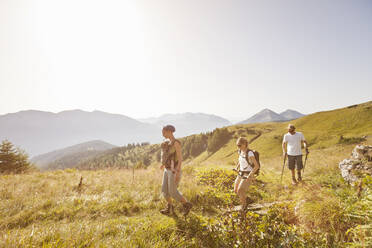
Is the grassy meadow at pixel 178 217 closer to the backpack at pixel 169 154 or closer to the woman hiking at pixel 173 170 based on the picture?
the woman hiking at pixel 173 170

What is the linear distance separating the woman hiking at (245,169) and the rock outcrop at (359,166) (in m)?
3.43

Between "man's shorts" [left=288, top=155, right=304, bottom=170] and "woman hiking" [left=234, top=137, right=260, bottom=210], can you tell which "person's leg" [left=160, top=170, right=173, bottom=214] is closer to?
"woman hiking" [left=234, top=137, right=260, bottom=210]

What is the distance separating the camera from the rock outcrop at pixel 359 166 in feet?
18.0

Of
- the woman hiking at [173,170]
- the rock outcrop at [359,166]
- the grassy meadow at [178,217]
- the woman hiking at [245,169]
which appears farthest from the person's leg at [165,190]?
the rock outcrop at [359,166]

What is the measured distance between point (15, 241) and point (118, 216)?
108 inches

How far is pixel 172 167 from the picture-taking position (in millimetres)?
4613

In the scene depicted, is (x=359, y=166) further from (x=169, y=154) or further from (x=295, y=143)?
(x=169, y=154)

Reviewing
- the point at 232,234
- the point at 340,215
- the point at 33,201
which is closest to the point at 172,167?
the point at 232,234

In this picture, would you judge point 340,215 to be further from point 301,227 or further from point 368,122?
point 368,122

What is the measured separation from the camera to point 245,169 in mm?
4992

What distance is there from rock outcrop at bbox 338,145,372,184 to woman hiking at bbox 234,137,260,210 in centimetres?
343

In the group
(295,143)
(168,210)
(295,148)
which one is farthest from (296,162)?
(168,210)

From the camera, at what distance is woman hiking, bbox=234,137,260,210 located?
4.70m

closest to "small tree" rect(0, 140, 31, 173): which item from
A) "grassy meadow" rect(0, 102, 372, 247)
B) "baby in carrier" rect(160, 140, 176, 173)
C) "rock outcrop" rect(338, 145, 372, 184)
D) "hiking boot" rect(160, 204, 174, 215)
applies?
"grassy meadow" rect(0, 102, 372, 247)
